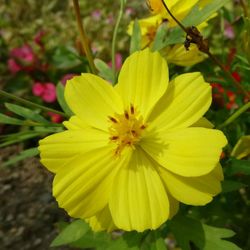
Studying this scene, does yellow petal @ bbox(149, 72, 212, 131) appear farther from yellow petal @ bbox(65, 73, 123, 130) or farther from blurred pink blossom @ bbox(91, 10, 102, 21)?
blurred pink blossom @ bbox(91, 10, 102, 21)

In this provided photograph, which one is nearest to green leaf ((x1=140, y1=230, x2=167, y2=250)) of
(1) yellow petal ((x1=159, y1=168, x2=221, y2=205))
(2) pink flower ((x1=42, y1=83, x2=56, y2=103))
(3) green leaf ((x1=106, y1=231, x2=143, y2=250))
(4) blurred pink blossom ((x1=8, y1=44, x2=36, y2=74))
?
(3) green leaf ((x1=106, y1=231, x2=143, y2=250))

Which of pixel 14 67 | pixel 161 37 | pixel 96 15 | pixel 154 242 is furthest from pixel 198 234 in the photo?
pixel 96 15

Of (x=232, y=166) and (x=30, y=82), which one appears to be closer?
(x=232, y=166)

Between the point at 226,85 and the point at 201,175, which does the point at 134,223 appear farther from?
the point at 226,85

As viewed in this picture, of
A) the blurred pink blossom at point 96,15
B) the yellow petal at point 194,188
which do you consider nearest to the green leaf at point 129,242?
the yellow petal at point 194,188

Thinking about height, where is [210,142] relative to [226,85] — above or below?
above

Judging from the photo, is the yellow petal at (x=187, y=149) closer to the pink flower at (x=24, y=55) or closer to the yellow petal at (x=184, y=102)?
the yellow petal at (x=184, y=102)

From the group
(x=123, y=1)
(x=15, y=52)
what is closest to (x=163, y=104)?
(x=123, y=1)
